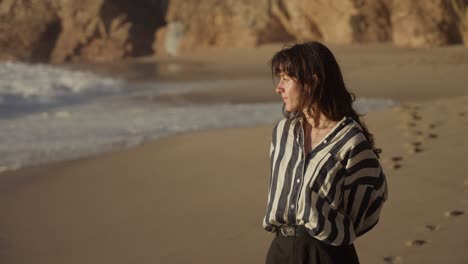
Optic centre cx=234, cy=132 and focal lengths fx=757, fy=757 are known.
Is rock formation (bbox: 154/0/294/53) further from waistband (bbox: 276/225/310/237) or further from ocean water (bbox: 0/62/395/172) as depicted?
waistband (bbox: 276/225/310/237)

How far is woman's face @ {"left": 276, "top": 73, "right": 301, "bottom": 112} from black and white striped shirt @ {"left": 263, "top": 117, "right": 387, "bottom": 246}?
0.20ft

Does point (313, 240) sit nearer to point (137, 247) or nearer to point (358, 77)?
point (137, 247)

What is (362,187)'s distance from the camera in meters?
2.30

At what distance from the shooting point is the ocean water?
7953mm

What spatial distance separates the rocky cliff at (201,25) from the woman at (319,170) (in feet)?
49.6

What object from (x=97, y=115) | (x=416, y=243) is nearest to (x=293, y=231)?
(x=416, y=243)

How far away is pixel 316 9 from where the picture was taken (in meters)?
19.3

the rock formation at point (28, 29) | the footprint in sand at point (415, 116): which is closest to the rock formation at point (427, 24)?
the footprint in sand at point (415, 116)

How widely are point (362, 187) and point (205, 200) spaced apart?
3.22 m

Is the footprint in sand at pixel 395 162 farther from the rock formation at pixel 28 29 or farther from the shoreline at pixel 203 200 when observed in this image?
the rock formation at pixel 28 29

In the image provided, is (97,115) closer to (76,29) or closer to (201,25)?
(201,25)

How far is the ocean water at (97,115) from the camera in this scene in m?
7.95

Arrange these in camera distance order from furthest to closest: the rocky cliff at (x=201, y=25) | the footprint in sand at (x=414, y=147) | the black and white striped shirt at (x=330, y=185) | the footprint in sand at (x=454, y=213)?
the rocky cliff at (x=201, y=25) → the footprint in sand at (x=414, y=147) → the footprint in sand at (x=454, y=213) → the black and white striped shirt at (x=330, y=185)

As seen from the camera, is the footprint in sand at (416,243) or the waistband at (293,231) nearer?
the waistband at (293,231)
